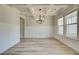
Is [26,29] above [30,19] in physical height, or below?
below

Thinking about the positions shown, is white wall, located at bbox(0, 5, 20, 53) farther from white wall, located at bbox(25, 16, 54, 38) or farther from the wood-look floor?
white wall, located at bbox(25, 16, 54, 38)

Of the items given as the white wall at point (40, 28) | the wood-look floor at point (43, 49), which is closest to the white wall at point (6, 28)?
the wood-look floor at point (43, 49)

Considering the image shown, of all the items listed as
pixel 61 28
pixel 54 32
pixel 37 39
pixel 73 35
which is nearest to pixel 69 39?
pixel 73 35

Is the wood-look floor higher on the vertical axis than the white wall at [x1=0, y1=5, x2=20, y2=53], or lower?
lower

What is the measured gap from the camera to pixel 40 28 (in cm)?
966

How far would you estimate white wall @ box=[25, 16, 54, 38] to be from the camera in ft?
27.3

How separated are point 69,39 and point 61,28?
43.2 inches

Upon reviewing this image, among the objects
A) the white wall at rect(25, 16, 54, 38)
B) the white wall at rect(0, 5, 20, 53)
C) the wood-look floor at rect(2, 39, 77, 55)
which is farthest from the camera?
the white wall at rect(25, 16, 54, 38)

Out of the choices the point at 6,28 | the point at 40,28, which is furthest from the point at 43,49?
the point at 40,28

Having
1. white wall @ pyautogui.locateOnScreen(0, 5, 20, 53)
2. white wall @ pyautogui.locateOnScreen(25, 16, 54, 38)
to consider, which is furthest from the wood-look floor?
white wall @ pyautogui.locateOnScreen(25, 16, 54, 38)

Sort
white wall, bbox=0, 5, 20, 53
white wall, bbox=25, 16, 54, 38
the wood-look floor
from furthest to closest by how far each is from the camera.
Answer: white wall, bbox=25, 16, 54, 38 → white wall, bbox=0, 5, 20, 53 → the wood-look floor
